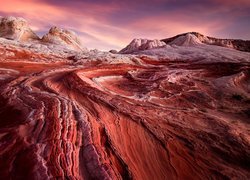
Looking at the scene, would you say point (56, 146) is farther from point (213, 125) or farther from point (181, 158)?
point (213, 125)

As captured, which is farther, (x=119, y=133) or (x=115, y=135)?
(x=119, y=133)

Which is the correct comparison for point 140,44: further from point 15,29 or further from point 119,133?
point 119,133

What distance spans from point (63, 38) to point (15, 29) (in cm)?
949

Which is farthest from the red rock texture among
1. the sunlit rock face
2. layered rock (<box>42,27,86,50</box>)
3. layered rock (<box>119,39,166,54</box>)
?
layered rock (<box>42,27,86,50</box>)

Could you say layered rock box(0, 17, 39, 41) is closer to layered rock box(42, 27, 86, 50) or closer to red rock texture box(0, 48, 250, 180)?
layered rock box(42, 27, 86, 50)

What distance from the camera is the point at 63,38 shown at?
43594 millimetres

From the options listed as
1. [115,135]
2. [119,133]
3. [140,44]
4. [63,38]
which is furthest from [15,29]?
[115,135]

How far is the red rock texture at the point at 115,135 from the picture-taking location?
4.00m

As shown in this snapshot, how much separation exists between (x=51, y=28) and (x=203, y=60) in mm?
35292

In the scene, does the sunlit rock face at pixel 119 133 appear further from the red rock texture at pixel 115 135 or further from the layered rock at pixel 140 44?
the layered rock at pixel 140 44

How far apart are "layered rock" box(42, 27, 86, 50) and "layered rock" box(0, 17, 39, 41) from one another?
180 inches

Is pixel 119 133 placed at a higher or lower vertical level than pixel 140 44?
lower

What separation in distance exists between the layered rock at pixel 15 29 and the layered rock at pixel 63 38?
180 inches

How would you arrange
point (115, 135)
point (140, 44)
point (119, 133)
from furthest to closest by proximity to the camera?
point (140, 44)
point (119, 133)
point (115, 135)
